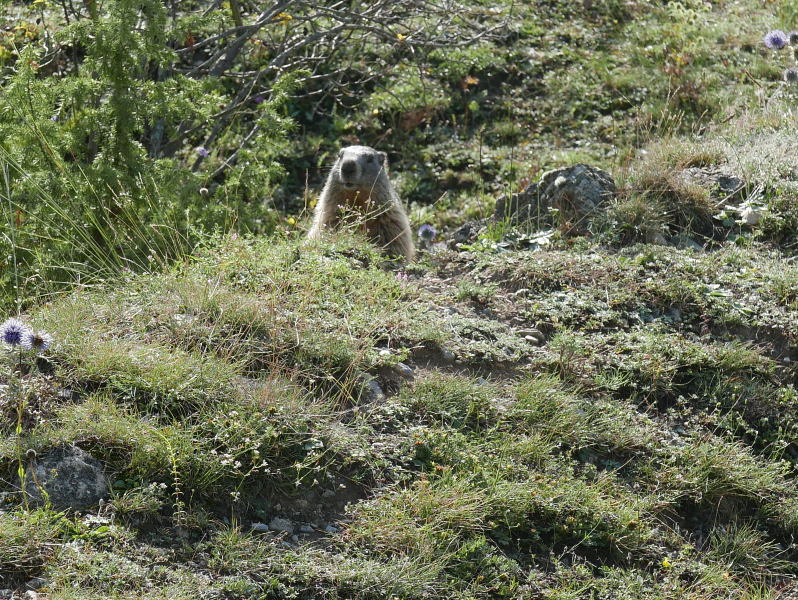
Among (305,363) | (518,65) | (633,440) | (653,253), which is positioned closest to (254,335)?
(305,363)

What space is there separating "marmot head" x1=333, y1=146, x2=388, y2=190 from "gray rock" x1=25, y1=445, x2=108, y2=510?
160 inches

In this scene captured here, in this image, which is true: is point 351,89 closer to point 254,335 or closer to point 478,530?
point 254,335

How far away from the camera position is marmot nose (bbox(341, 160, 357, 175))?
24.2ft

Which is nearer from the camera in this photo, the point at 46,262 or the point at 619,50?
the point at 46,262

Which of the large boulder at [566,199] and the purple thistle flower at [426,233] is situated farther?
the purple thistle flower at [426,233]

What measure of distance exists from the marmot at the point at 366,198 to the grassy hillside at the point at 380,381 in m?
0.55

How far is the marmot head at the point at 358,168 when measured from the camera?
739 cm

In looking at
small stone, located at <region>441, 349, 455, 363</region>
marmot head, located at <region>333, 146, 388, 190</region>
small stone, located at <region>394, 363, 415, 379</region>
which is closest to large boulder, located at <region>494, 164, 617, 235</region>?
marmot head, located at <region>333, 146, 388, 190</region>

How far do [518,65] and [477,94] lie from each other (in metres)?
0.70

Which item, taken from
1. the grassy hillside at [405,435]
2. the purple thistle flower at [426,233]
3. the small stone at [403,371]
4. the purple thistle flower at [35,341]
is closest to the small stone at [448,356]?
the grassy hillside at [405,435]

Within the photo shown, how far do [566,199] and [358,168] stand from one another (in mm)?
1708

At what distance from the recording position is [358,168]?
7.43 meters

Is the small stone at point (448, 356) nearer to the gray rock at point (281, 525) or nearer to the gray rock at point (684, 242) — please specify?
the gray rock at point (281, 525)

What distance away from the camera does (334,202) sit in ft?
24.8
